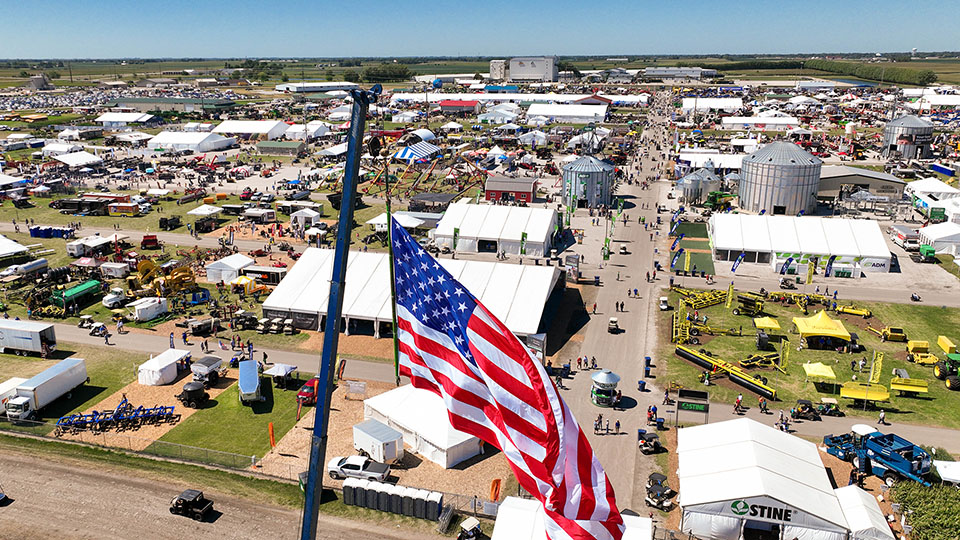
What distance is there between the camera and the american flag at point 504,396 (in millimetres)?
10969

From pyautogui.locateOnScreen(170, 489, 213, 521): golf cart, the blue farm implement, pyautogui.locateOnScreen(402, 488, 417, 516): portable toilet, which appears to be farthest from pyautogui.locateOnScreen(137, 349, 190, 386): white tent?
pyautogui.locateOnScreen(402, 488, 417, 516): portable toilet

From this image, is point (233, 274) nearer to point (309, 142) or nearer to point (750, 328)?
point (750, 328)

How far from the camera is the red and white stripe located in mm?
10930

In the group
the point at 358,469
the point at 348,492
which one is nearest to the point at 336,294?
the point at 348,492

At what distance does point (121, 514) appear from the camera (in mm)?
24453

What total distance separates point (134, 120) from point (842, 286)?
463 feet

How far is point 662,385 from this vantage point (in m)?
35.0

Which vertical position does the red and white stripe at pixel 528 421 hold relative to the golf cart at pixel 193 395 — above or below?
above

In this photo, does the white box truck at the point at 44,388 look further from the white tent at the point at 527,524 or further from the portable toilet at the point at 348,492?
the white tent at the point at 527,524

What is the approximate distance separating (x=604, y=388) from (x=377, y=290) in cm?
1665

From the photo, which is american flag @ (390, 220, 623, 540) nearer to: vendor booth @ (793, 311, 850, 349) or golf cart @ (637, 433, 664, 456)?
golf cart @ (637, 433, 664, 456)

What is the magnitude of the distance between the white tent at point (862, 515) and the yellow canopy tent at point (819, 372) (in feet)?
32.3

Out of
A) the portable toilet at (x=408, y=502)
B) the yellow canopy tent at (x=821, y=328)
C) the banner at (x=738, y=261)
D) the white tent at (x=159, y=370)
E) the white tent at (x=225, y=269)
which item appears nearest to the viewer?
the portable toilet at (x=408, y=502)

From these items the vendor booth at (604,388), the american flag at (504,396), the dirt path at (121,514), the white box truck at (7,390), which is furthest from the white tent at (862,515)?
the white box truck at (7,390)
